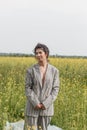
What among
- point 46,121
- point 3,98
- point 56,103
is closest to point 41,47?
point 46,121

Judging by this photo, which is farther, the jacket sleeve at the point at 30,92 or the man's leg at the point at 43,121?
the man's leg at the point at 43,121

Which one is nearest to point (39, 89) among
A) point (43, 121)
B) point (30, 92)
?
point (30, 92)

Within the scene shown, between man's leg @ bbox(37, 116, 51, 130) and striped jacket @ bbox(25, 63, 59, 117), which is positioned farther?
man's leg @ bbox(37, 116, 51, 130)

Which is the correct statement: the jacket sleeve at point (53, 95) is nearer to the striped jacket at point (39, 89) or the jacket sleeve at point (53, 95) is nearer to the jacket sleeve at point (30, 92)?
the striped jacket at point (39, 89)

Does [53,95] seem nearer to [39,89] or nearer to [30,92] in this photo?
[39,89]

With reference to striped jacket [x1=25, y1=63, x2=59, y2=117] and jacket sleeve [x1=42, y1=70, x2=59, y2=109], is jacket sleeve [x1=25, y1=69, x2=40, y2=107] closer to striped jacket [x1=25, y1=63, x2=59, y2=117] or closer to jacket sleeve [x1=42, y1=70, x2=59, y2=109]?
striped jacket [x1=25, y1=63, x2=59, y2=117]

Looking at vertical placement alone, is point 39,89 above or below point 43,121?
above

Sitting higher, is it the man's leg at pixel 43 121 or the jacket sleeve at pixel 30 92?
→ the jacket sleeve at pixel 30 92

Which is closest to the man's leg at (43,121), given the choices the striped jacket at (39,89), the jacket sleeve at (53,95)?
the striped jacket at (39,89)

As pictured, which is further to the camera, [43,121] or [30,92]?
[43,121]

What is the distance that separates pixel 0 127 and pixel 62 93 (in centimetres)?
338

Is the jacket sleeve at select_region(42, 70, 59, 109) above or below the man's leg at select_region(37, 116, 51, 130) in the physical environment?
above

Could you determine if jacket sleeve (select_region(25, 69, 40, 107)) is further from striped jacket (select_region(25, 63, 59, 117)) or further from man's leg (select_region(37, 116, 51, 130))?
man's leg (select_region(37, 116, 51, 130))

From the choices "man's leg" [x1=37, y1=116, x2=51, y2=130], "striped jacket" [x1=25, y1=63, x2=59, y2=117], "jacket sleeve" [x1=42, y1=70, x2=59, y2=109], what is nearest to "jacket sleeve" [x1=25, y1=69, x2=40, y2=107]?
"striped jacket" [x1=25, y1=63, x2=59, y2=117]
